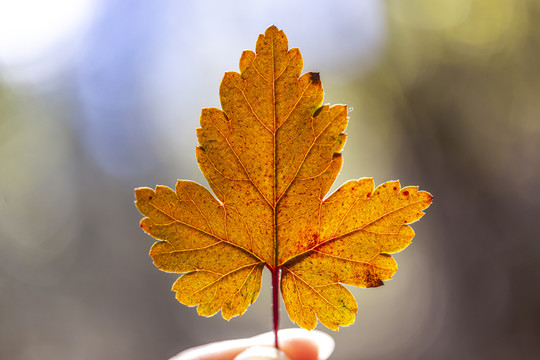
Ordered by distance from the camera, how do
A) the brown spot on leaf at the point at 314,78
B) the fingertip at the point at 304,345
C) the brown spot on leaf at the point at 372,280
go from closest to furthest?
1. the brown spot on leaf at the point at 314,78
2. the brown spot on leaf at the point at 372,280
3. the fingertip at the point at 304,345

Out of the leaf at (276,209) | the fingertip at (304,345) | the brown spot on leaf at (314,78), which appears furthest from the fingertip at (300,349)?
the brown spot on leaf at (314,78)

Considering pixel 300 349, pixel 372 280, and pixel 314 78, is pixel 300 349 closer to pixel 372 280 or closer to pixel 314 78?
pixel 372 280

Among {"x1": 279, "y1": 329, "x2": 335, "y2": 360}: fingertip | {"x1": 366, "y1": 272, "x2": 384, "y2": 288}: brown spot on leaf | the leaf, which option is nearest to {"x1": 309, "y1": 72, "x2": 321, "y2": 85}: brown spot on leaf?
the leaf

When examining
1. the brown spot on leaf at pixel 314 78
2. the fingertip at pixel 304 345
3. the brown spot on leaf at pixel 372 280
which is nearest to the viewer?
the brown spot on leaf at pixel 314 78

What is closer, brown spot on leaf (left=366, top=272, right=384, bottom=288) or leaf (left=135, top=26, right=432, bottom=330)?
leaf (left=135, top=26, right=432, bottom=330)

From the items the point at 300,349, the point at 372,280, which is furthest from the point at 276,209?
the point at 300,349

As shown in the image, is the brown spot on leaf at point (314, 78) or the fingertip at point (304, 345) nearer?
the brown spot on leaf at point (314, 78)

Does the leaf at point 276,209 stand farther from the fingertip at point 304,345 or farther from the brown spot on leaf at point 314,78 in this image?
the fingertip at point 304,345

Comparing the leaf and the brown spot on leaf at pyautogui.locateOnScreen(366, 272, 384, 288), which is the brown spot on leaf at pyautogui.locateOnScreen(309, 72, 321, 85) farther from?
the brown spot on leaf at pyautogui.locateOnScreen(366, 272, 384, 288)

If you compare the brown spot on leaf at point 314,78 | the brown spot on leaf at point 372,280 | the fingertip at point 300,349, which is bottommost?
the fingertip at point 300,349
